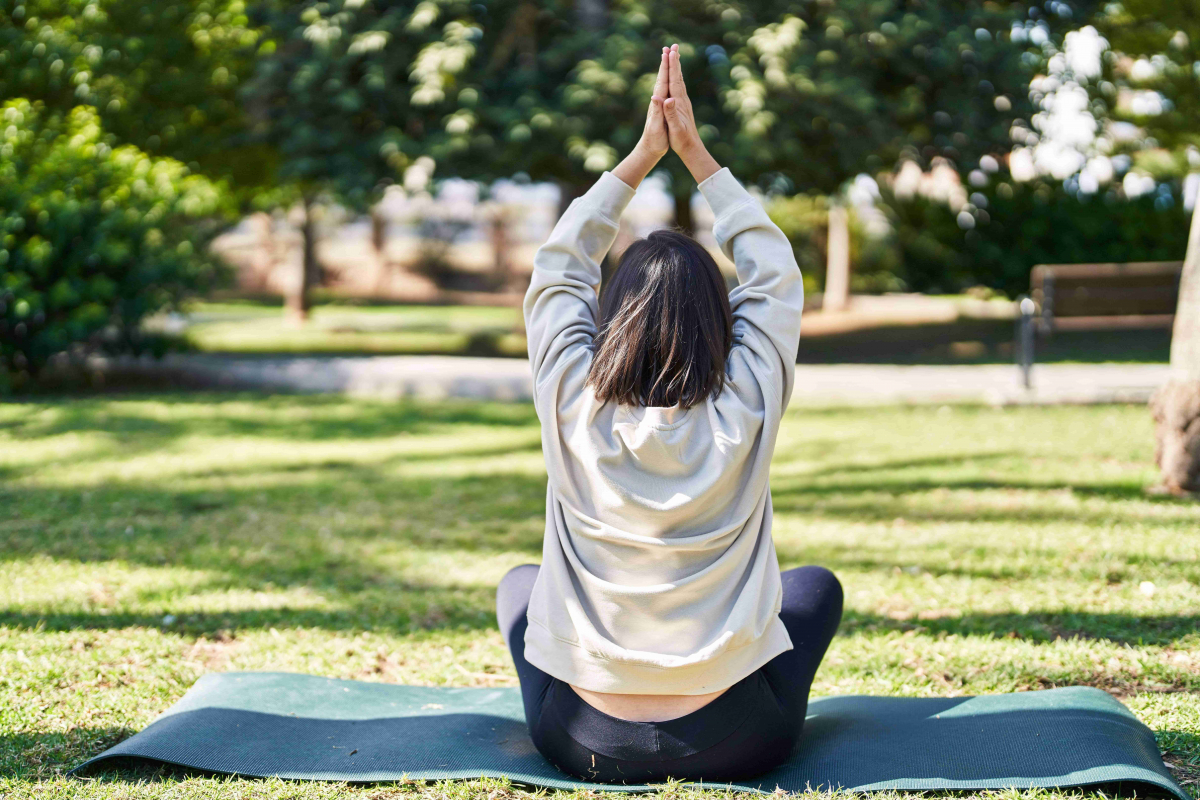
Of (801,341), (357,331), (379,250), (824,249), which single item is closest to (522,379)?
(801,341)

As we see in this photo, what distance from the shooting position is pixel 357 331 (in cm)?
1811

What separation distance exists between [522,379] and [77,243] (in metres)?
4.58

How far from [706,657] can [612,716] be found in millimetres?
327

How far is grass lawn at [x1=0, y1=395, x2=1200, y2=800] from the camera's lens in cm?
377

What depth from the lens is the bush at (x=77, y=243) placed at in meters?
9.94

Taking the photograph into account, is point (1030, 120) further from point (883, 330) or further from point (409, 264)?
point (409, 264)

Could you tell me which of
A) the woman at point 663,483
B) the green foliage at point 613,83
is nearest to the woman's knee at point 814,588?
the woman at point 663,483

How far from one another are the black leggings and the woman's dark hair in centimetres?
76

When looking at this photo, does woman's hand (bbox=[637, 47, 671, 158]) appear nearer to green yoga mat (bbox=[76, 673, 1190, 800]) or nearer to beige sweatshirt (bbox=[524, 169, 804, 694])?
A: beige sweatshirt (bbox=[524, 169, 804, 694])

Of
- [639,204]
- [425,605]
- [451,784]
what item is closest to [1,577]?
[425,605]

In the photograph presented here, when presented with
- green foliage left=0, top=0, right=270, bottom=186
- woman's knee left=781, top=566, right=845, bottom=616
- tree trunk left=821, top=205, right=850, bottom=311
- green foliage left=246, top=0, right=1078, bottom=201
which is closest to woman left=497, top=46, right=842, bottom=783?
woman's knee left=781, top=566, right=845, bottom=616

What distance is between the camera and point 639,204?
3241 cm

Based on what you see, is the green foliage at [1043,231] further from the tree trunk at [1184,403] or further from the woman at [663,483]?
the woman at [663,483]

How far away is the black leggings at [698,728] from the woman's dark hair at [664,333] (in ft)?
2.49
